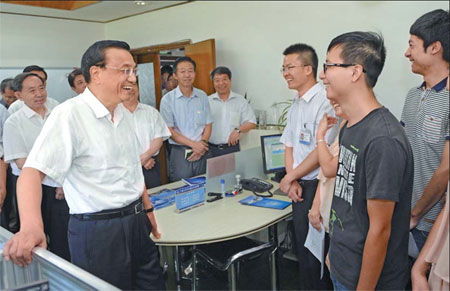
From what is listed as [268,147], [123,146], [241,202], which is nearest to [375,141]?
[123,146]

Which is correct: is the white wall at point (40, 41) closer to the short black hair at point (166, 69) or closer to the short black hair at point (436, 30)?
the short black hair at point (166, 69)

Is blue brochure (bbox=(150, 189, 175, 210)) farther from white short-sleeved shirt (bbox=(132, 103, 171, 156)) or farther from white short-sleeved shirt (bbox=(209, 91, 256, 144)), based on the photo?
white short-sleeved shirt (bbox=(209, 91, 256, 144))

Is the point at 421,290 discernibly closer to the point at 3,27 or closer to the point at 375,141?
the point at 375,141

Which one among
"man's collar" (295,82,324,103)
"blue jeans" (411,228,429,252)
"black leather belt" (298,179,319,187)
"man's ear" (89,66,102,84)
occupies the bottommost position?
"blue jeans" (411,228,429,252)

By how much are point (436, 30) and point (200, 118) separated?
2686mm

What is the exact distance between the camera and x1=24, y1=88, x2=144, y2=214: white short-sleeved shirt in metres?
1.36

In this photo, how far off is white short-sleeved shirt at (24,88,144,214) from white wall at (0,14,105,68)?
142 inches

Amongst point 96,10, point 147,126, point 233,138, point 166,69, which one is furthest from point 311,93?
point 96,10

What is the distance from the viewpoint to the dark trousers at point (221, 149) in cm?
412

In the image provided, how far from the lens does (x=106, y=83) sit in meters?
1.53

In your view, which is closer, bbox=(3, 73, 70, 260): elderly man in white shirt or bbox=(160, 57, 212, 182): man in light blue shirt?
bbox=(3, 73, 70, 260): elderly man in white shirt

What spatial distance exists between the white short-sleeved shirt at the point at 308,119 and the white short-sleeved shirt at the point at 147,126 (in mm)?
1410

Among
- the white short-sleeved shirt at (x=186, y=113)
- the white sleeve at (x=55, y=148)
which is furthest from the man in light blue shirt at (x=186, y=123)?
the white sleeve at (x=55, y=148)

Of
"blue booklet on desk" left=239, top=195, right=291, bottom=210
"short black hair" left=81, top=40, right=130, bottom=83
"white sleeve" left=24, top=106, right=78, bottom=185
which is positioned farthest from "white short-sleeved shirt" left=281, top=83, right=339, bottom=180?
"white sleeve" left=24, top=106, right=78, bottom=185
